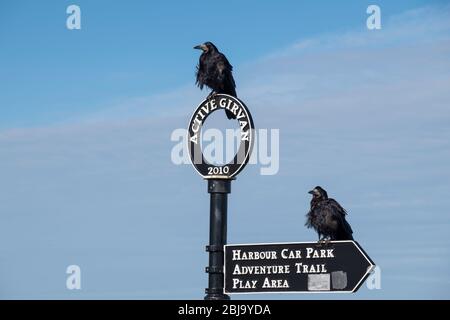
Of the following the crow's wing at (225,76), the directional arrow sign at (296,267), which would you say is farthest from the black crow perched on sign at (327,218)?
the crow's wing at (225,76)

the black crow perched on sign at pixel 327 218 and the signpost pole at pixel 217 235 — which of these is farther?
the signpost pole at pixel 217 235

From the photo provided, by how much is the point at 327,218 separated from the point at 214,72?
12.5ft

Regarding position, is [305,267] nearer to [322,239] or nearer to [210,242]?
[322,239]

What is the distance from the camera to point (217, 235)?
18.5 m

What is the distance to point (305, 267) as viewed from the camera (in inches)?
667

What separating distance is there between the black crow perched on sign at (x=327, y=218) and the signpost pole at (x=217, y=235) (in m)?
1.67

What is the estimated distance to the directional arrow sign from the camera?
16.4 meters

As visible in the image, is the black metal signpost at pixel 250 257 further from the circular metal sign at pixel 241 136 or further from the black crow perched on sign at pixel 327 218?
the black crow perched on sign at pixel 327 218

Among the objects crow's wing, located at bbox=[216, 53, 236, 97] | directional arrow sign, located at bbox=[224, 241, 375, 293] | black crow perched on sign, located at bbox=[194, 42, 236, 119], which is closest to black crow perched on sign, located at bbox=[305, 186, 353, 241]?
directional arrow sign, located at bbox=[224, 241, 375, 293]

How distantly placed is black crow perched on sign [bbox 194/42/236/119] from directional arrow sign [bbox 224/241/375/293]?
9.25ft

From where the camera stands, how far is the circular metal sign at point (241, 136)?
717 inches
